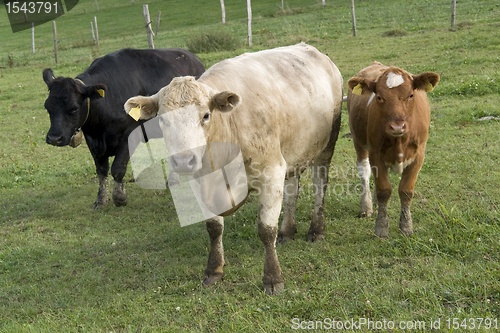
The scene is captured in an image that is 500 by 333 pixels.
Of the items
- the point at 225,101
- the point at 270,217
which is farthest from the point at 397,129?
the point at 225,101

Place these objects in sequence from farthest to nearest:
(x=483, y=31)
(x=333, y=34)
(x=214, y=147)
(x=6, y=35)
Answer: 1. (x=6, y=35)
2. (x=333, y=34)
3. (x=483, y=31)
4. (x=214, y=147)

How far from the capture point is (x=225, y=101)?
370cm

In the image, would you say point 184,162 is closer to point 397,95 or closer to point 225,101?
point 225,101

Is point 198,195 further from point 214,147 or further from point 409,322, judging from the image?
point 409,322

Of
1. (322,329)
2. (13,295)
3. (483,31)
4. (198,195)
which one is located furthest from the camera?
(483,31)

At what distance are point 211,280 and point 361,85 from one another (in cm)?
263

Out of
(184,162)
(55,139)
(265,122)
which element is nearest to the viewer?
(184,162)

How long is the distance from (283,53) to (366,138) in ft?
4.69

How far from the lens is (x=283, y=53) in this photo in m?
5.38

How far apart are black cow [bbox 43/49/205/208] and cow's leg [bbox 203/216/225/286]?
9.58 feet

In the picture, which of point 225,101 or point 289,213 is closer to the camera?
point 225,101

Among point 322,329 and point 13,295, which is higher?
point 322,329

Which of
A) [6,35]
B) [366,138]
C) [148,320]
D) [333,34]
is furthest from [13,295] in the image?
[6,35]

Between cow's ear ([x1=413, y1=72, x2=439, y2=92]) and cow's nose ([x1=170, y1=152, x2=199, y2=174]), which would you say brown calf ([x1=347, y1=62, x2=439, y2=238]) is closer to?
cow's ear ([x1=413, y1=72, x2=439, y2=92])
